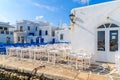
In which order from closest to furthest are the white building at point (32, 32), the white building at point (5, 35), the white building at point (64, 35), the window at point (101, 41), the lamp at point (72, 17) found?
the window at point (101, 41), the lamp at point (72, 17), the white building at point (64, 35), the white building at point (5, 35), the white building at point (32, 32)

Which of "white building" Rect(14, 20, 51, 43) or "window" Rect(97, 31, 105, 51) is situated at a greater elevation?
"white building" Rect(14, 20, 51, 43)

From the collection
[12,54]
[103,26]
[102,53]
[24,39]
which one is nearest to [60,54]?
[102,53]

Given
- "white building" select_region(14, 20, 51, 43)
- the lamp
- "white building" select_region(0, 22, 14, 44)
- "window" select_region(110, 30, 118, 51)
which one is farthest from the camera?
"white building" select_region(14, 20, 51, 43)

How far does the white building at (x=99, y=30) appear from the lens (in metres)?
9.37

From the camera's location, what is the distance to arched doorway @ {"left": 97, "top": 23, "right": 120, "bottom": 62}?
30.8ft

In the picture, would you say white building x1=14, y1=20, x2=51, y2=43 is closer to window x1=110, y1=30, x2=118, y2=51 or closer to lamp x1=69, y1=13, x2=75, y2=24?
lamp x1=69, y1=13, x2=75, y2=24

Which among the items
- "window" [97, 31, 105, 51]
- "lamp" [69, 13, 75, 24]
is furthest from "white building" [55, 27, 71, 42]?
"window" [97, 31, 105, 51]

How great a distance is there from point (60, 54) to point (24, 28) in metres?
38.7

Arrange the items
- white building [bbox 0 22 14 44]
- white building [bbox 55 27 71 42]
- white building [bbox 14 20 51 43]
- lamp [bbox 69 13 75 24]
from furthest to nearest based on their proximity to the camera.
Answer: white building [bbox 14 20 51 43]
white building [bbox 0 22 14 44]
white building [bbox 55 27 71 42]
lamp [bbox 69 13 75 24]

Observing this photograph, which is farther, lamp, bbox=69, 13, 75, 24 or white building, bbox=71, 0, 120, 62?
lamp, bbox=69, 13, 75, 24

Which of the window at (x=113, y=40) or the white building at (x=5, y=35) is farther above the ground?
the white building at (x=5, y=35)

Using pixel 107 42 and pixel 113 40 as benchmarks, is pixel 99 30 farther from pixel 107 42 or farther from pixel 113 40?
pixel 113 40

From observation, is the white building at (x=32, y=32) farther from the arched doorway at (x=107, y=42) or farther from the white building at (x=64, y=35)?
the arched doorway at (x=107, y=42)

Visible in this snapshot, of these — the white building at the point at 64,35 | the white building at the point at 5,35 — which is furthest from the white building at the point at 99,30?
the white building at the point at 5,35
